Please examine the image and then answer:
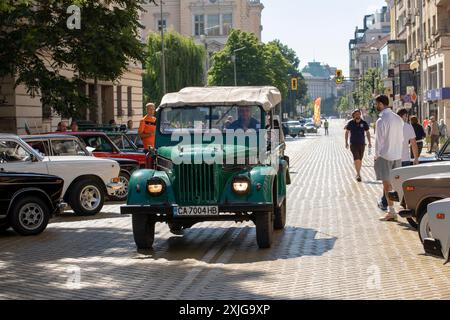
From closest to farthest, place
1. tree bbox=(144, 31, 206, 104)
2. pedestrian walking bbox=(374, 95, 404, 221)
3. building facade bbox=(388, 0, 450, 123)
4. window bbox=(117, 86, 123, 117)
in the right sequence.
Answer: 1. pedestrian walking bbox=(374, 95, 404, 221)
2. window bbox=(117, 86, 123, 117)
3. building facade bbox=(388, 0, 450, 123)
4. tree bbox=(144, 31, 206, 104)

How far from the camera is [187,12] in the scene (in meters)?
133

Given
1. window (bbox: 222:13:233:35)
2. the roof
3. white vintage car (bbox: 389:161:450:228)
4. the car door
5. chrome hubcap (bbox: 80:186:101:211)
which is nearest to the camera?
white vintage car (bbox: 389:161:450:228)

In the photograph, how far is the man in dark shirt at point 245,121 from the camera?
12.7 m

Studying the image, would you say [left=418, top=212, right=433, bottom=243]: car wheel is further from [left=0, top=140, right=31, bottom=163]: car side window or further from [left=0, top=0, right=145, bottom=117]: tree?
[left=0, top=0, right=145, bottom=117]: tree

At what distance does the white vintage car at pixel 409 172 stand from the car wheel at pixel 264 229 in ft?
7.75

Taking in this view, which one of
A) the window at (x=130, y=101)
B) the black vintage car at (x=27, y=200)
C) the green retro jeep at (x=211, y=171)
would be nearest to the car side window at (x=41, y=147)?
the black vintage car at (x=27, y=200)

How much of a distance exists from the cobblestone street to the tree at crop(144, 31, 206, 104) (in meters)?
56.2

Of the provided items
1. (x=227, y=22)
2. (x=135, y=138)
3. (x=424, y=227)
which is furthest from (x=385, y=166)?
(x=227, y=22)

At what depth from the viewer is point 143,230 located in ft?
38.3

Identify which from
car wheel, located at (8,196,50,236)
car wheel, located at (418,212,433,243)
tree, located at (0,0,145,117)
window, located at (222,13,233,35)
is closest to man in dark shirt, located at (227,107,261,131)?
car wheel, located at (418,212,433,243)

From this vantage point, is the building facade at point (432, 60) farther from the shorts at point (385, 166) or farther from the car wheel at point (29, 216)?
the car wheel at point (29, 216)

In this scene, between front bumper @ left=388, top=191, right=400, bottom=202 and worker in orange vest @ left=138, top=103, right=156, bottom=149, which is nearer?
front bumper @ left=388, top=191, right=400, bottom=202

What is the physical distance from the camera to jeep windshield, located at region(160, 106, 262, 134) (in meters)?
12.7

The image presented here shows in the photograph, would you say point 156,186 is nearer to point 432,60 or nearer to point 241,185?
point 241,185
